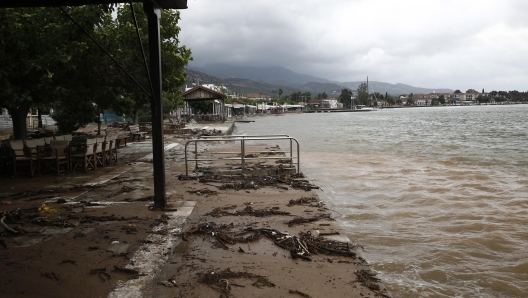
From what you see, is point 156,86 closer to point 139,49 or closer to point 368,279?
point 368,279

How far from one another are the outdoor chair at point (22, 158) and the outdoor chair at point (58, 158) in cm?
22

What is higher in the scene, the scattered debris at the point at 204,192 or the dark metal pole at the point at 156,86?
the dark metal pole at the point at 156,86

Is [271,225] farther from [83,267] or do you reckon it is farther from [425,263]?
[83,267]

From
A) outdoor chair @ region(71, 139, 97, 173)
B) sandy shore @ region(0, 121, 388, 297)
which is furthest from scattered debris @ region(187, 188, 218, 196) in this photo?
outdoor chair @ region(71, 139, 97, 173)

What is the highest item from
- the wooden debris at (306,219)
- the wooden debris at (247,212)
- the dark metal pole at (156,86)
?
the dark metal pole at (156,86)

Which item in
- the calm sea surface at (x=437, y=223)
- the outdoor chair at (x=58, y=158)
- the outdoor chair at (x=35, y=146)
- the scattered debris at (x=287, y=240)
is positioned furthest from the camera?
the outdoor chair at (x=58, y=158)

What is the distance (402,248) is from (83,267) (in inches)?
171

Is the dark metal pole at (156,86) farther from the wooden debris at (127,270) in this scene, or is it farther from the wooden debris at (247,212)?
the wooden debris at (127,270)

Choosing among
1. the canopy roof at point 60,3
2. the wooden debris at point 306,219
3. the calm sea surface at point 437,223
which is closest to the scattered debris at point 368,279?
the calm sea surface at point 437,223

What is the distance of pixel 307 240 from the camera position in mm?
5328

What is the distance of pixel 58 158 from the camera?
9.66m

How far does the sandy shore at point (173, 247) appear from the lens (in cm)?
387

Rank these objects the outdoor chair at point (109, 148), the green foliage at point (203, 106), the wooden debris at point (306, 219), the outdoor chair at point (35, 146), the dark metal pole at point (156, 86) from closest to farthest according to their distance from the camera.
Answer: the dark metal pole at point (156, 86) < the wooden debris at point (306, 219) < the outdoor chair at point (35, 146) < the outdoor chair at point (109, 148) < the green foliage at point (203, 106)

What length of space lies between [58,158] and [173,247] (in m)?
6.27
